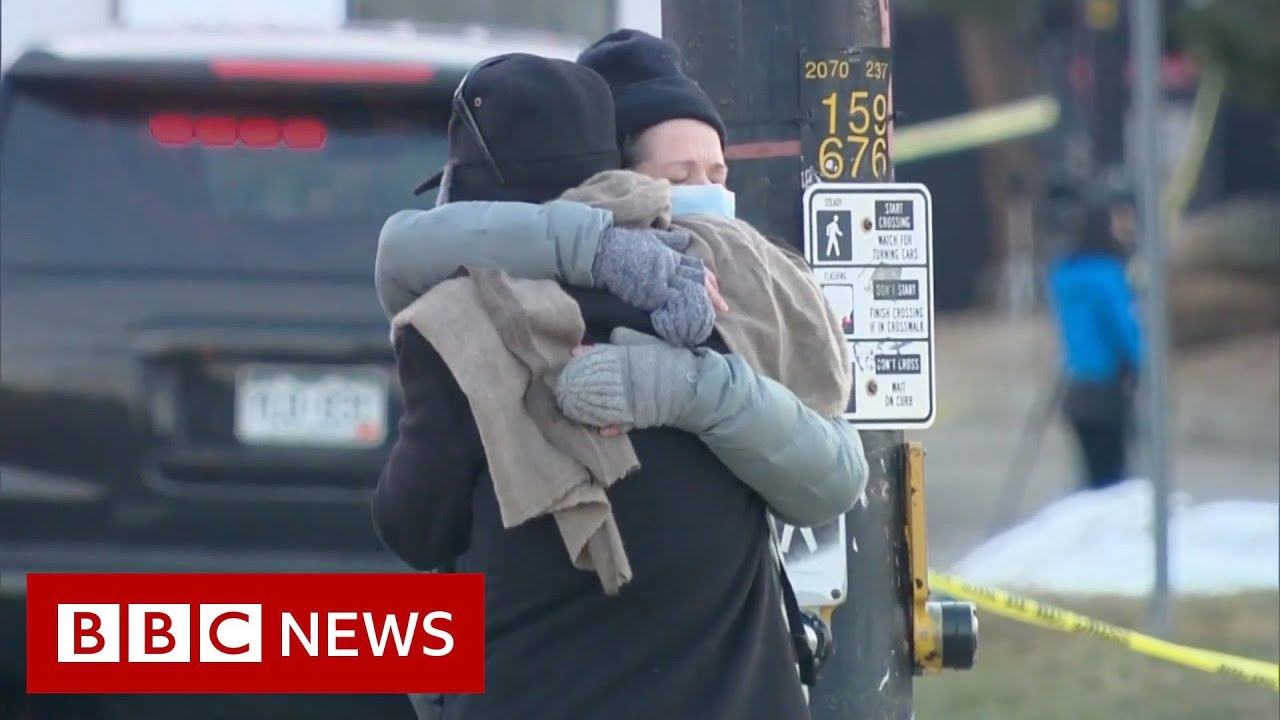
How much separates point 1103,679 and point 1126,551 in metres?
2.05

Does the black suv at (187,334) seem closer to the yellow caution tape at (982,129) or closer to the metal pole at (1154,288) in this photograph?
the metal pole at (1154,288)

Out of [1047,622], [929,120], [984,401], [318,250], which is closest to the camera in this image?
[1047,622]

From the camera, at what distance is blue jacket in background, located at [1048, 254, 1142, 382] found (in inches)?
409

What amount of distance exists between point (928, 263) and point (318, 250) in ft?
5.96

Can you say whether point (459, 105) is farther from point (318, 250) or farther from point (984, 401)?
point (984, 401)

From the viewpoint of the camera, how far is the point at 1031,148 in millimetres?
25125

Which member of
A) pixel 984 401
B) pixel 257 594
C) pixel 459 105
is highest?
pixel 459 105

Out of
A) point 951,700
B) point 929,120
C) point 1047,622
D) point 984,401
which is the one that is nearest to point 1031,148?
point 929,120

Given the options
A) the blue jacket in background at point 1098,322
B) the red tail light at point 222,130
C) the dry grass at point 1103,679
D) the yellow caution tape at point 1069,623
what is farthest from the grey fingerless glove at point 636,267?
the blue jacket in background at point 1098,322

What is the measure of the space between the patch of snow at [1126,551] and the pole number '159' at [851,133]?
4.59m

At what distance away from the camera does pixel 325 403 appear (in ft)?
15.2

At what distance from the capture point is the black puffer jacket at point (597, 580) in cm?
264

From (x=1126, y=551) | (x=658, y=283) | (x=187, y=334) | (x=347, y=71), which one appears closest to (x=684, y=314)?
(x=658, y=283)

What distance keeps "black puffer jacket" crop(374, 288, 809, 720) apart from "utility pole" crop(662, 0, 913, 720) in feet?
2.46
